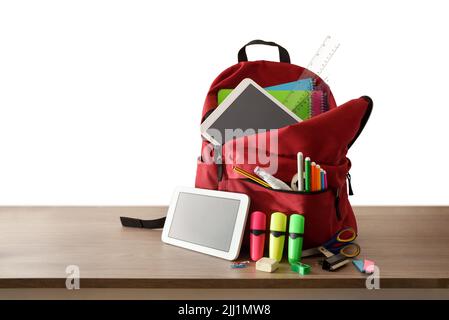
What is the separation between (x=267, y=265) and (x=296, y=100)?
0.42 meters

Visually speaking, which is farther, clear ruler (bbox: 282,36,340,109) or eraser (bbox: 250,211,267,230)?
clear ruler (bbox: 282,36,340,109)

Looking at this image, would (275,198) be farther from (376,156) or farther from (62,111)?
(62,111)

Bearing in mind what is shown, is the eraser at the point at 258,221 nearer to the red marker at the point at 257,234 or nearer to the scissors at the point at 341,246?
the red marker at the point at 257,234

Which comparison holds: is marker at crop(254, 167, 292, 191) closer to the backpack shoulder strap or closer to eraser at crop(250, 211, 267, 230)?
eraser at crop(250, 211, 267, 230)

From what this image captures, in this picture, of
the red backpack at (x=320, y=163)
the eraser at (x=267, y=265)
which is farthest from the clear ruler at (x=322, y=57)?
the eraser at (x=267, y=265)

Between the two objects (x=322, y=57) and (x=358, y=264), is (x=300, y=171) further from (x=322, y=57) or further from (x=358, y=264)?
(x=322, y=57)

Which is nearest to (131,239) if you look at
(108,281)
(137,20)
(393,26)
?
(108,281)

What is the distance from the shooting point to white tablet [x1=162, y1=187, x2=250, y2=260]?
0.95 meters

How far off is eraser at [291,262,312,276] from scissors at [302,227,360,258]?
0.23ft

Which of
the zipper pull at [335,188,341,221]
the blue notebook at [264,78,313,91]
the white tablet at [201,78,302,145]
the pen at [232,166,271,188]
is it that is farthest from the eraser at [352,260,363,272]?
the blue notebook at [264,78,313,91]

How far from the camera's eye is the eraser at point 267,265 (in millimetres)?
869

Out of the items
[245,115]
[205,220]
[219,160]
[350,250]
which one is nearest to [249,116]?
[245,115]

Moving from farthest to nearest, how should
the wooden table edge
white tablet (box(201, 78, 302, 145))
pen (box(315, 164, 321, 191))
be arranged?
white tablet (box(201, 78, 302, 145))
pen (box(315, 164, 321, 191))
the wooden table edge

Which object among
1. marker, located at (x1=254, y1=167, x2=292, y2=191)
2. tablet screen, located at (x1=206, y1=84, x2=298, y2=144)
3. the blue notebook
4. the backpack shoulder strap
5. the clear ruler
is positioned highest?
the clear ruler
